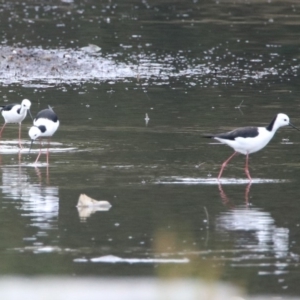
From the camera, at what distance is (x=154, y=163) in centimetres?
1438

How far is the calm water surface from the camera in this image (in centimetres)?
966

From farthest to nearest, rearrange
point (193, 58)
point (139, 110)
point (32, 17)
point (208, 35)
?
point (32, 17), point (208, 35), point (193, 58), point (139, 110)

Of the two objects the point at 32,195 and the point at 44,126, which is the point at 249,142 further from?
the point at 44,126

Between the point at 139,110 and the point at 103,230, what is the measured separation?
886cm

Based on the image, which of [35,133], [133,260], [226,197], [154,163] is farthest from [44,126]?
[133,260]

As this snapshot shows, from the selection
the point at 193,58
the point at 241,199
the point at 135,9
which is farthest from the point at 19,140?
the point at 135,9

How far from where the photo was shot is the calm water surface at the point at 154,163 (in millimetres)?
9664

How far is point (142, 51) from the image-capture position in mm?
29047

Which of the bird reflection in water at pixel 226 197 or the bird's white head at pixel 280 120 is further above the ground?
the bird's white head at pixel 280 120

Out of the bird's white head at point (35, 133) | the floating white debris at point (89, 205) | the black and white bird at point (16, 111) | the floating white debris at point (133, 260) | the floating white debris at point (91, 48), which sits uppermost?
the floating white debris at point (91, 48)

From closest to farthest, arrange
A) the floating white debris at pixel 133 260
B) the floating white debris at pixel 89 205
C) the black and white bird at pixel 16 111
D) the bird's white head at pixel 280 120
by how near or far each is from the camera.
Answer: the floating white debris at pixel 133 260 → the floating white debris at pixel 89 205 → the bird's white head at pixel 280 120 → the black and white bird at pixel 16 111

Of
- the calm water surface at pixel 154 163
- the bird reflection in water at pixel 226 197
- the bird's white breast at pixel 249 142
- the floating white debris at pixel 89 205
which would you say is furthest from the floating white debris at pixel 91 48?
the floating white debris at pixel 89 205

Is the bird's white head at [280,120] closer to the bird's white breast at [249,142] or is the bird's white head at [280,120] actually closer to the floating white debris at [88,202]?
the bird's white breast at [249,142]

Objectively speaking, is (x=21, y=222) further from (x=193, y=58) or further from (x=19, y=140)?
(x=193, y=58)
